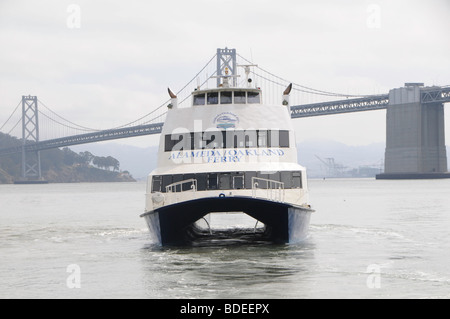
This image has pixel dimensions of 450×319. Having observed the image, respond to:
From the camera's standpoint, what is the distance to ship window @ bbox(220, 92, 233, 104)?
21.9 meters

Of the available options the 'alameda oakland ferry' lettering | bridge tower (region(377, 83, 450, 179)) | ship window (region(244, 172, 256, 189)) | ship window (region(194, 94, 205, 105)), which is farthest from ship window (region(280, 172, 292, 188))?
bridge tower (region(377, 83, 450, 179))

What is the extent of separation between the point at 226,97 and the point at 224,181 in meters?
3.01

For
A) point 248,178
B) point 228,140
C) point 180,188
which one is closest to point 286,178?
point 248,178

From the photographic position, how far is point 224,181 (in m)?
20.4

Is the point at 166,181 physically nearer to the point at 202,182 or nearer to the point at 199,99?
the point at 202,182

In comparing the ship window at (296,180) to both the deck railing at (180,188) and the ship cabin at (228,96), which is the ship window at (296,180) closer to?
the ship cabin at (228,96)

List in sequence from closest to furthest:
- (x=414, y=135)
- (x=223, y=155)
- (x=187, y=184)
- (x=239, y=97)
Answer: (x=187, y=184) → (x=223, y=155) → (x=239, y=97) → (x=414, y=135)

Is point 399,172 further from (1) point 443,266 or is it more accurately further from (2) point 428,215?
(1) point 443,266

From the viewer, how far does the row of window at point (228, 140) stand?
21.2m

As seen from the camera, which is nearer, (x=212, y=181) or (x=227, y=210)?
(x=227, y=210)

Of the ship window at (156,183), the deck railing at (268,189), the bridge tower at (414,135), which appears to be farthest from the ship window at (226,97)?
the bridge tower at (414,135)
